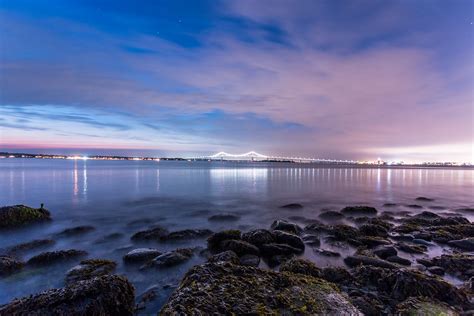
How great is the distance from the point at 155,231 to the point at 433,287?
8.94 m

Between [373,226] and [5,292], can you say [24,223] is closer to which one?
[5,292]

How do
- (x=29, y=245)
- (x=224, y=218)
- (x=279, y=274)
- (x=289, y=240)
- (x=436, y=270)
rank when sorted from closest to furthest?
(x=279, y=274), (x=436, y=270), (x=289, y=240), (x=29, y=245), (x=224, y=218)

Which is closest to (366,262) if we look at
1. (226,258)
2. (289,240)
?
(289,240)

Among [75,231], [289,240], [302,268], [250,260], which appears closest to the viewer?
[302,268]

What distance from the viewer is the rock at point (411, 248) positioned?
26.6 ft

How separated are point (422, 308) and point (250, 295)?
3.04m

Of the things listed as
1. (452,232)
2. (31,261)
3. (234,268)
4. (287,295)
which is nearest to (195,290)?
(234,268)

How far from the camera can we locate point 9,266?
A: 21.3 feet

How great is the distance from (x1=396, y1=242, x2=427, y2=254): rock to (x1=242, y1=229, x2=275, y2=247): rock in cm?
433

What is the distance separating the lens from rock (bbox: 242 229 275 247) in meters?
8.09

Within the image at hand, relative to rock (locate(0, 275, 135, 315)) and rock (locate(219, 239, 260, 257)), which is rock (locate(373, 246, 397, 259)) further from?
rock (locate(0, 275, 135, 315))

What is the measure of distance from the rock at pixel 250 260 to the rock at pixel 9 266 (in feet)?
19.6

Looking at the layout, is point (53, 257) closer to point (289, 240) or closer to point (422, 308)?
point (289, 240)

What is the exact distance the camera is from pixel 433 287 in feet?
16.2
